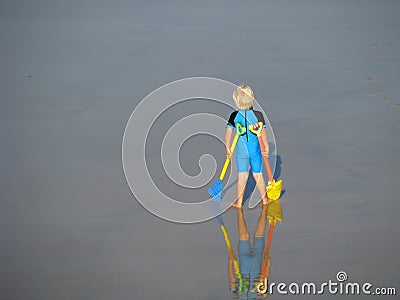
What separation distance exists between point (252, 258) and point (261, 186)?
49.0 inches

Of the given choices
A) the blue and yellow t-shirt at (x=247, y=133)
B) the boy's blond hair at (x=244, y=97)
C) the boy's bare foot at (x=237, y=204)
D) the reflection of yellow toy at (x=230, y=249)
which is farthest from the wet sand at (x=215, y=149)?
the boy's blond hair at (x=244, y=97)

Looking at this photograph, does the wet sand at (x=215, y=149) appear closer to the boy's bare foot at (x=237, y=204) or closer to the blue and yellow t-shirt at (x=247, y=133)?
the boy's bare foot at (x=237, y=204)

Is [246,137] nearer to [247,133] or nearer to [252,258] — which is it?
[247,133]

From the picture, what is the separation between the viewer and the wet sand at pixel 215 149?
7.58 meters

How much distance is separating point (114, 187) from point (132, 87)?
358 centimetres

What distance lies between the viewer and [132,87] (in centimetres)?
1277

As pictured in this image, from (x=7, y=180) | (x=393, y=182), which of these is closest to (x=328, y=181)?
(x=393, y=182)

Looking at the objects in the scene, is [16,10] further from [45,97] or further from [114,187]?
[114,187]

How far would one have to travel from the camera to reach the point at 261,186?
28.8 ft

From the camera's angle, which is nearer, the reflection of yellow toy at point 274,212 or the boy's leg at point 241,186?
the reflection of yellow toy at point 274,212

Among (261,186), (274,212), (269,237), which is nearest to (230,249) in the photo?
(269,237)

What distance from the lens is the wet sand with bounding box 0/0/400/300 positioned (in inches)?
299

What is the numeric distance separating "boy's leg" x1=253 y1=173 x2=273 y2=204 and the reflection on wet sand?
90 millimetres

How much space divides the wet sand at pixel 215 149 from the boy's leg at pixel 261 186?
243 mm
